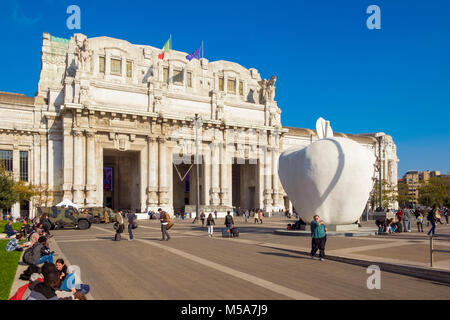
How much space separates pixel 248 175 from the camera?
63750mm

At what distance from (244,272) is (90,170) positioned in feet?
131

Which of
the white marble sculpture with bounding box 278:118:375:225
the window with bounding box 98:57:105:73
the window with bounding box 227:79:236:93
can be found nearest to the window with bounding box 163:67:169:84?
the window with bounding box 98:57:105:73

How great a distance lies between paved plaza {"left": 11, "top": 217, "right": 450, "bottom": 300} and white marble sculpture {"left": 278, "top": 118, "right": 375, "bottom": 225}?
408 cm

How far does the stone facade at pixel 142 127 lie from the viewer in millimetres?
48094

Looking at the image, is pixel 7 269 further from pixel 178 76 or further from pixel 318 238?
pixel 178 76

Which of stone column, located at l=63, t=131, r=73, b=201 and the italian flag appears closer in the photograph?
stone column, located at l=63, t=131, r=73, b=201

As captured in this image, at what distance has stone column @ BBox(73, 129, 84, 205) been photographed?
46.6 metres

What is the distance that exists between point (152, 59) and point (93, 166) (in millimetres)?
19670

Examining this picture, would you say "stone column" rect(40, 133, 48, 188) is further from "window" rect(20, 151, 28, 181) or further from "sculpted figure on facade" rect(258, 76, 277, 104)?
"sculpted figure on facade" rect(258, 76, 277, 104)

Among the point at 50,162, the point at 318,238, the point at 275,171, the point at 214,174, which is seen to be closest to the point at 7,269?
the point at 318,238

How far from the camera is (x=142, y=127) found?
52.1m

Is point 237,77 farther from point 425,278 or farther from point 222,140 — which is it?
point 425,278

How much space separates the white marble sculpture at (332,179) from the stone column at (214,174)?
109ft
